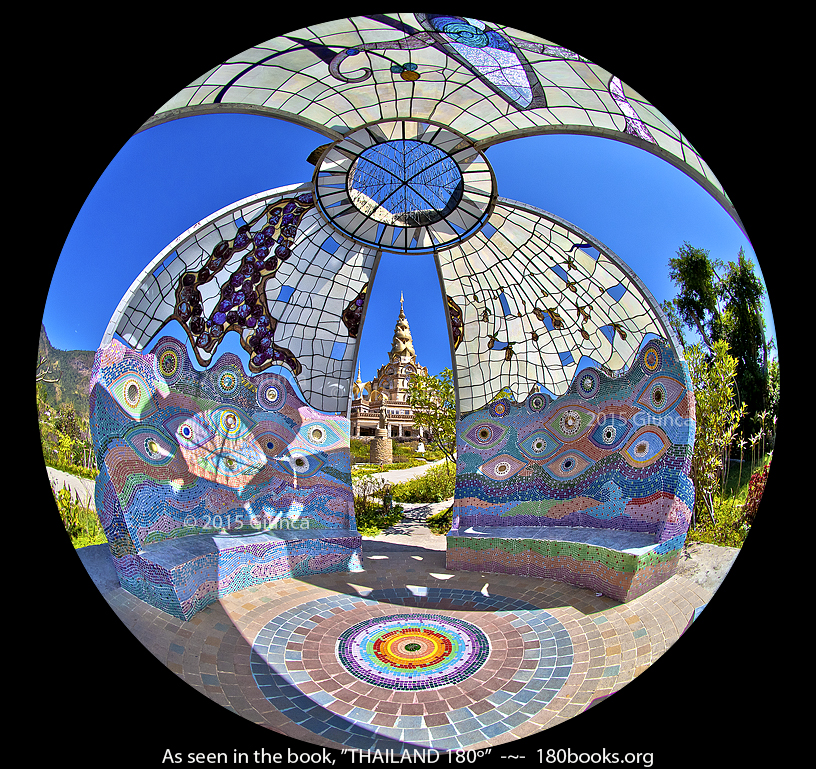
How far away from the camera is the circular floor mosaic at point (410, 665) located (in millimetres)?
6285

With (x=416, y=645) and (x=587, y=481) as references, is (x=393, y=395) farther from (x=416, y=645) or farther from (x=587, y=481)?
(x=416, y=645)

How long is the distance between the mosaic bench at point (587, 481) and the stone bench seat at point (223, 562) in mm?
2484

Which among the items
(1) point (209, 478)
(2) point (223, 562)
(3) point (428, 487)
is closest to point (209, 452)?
(1) point (209, 478)

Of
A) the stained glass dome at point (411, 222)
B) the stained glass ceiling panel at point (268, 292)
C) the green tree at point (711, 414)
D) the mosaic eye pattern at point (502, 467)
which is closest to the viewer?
the stained glass dome at point (411, 222)

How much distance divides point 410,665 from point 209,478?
5406 mm

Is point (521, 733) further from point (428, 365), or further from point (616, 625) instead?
point (428, 365)

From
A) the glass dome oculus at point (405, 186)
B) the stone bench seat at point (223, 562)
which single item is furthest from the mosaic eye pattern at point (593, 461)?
the glass dome oculus at point (405, 186)

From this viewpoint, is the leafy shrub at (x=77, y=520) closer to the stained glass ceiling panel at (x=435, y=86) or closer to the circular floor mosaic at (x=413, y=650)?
the circular floor mosaic at (x=413, y=650)

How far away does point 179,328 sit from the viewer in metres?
10.3

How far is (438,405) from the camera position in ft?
48.8

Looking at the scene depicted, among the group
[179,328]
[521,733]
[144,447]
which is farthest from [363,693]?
[179,328]

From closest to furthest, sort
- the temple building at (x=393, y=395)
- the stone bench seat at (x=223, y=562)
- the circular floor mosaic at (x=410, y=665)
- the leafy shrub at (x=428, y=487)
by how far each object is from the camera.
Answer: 1. the circular floor mosaic at (x=410, y=665)
2. the stone bench seat at (x=223, y=562)
3. the leafy shrub at (x=428, y=487)
4. the temple building at (x=393, y=395)

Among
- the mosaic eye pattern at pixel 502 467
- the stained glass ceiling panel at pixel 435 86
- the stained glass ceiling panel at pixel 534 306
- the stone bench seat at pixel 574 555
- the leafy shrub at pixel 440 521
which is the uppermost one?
the stained glass ceiling panel at pixel 435 86

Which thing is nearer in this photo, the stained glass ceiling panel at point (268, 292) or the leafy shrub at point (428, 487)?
the stained glass ceiling panel at point (268, 292)
